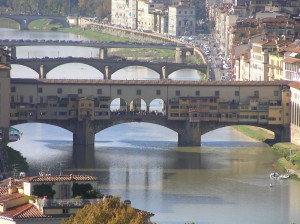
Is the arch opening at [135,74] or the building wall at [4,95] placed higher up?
the arch opening at [135,74]

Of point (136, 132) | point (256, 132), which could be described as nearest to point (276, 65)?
point (256, 132)

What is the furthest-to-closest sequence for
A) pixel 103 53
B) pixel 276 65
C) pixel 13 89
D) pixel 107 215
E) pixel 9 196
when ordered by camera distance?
pixel 103 53
pixel 276 65
pixel 13 89
pixel 9 196
pixel 107 215

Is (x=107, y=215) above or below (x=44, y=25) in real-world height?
below

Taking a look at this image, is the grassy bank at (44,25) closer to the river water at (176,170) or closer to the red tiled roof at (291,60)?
the river water at (176,170)

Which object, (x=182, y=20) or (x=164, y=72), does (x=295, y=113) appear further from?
(x=182, y=20)

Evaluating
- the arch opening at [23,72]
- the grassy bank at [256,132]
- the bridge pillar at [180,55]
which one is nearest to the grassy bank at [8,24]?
the bridge pillar at [180,55]

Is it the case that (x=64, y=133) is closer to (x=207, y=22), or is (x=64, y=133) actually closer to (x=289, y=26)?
(x=289, y=26)
